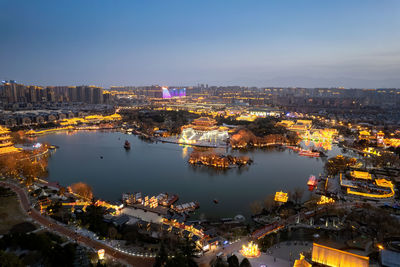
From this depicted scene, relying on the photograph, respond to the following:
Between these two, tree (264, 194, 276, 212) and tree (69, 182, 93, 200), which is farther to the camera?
tree (69, 182, 93, 200)

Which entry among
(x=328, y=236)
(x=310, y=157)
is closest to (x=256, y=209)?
(x=328, y=236)

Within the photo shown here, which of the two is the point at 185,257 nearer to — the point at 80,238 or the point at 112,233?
the point at 112,233

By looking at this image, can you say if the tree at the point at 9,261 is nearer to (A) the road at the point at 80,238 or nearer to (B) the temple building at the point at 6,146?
(A) the road at the point at 80,238

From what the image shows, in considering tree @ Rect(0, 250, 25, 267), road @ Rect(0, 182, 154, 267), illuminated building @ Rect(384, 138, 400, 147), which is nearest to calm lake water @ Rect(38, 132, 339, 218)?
road @ Rect(0, 182, 154, 267)

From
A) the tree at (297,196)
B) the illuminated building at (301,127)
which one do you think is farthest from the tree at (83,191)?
the illuminated building at (301,127)

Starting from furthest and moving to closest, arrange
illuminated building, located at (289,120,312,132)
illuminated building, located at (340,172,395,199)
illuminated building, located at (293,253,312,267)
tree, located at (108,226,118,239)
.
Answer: illuminated building, located at (289,120,312,132), illuminated building, located at (340,172,395,199), tree, located at (108,226,118,239), illuminated building, located at (293,253,312,267)

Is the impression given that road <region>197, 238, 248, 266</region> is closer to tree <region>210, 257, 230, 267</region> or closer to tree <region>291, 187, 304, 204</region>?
tree <region>210, 257, 230, 267</region>

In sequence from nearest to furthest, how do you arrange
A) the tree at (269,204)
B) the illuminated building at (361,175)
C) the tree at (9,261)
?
the tree at (9,261), the tree at (269,204), the illuminated building at (361,175)
